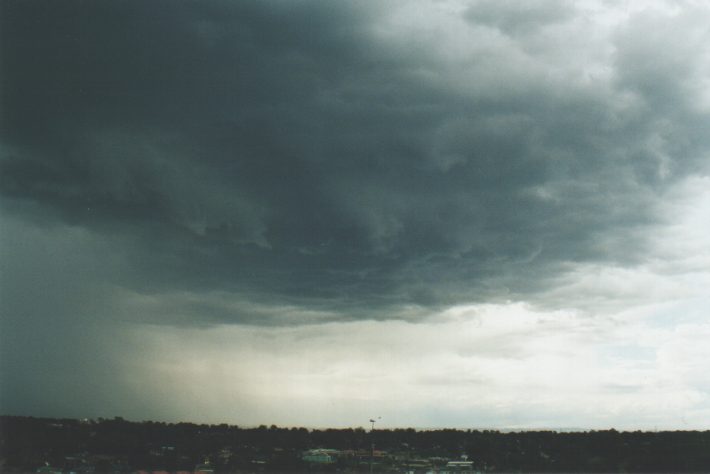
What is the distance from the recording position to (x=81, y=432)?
17825 centimetres

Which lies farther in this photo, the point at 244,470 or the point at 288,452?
the point at 288,452

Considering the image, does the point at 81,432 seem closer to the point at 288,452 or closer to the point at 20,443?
the point at 20,443

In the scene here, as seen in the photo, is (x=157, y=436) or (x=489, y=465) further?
(x=157, y=436)

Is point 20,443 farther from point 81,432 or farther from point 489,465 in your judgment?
point 489,465

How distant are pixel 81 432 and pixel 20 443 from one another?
140ft

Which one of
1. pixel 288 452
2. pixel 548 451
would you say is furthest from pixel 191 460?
pixel 548 451

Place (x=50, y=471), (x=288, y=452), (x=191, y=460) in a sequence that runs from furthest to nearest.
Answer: (x=288, y=452), (x=191, y=460), (x=50, y=471)

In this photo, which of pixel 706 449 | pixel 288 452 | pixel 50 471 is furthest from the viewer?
pixel 288 452

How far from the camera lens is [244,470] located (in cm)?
13688

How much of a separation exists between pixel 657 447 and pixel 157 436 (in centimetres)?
13993

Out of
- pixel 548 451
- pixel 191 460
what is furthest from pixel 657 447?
pixel 191 460

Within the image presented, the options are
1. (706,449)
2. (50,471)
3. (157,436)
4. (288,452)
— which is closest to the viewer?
(50,471)

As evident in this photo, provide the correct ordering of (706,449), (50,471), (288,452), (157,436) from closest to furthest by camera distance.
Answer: (50,471) → (706,449) → (288,452) → (157,436)

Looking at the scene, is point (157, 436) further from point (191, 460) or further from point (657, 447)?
point (657, 447)
